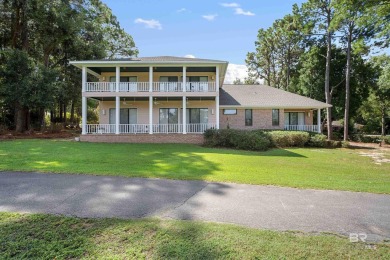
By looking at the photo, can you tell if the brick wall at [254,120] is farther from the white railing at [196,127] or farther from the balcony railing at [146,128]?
the balcony railing at [146,128]

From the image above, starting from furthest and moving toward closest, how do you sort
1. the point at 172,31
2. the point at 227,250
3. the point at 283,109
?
the point at 172,31, the point at 283,109, the point at 227,250

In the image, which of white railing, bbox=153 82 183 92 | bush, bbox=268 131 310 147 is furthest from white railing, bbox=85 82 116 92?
bush, bbox=268 131 310 147

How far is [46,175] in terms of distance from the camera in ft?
25.0

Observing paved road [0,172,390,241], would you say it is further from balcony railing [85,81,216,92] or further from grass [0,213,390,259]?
balcony railing [85,81,216,92]

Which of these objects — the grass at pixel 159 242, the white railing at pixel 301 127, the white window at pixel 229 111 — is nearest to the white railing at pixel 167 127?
the white window at pixel 229 111

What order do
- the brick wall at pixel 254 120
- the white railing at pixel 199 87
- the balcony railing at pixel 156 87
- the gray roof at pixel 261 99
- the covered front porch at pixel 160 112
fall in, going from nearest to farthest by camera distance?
the balcony railing at pixel 156 87, the white railing at pixel 199 87, the covered front porch at pixel 160 112, the gray roof at pixel 261 99, the brick wall at pixel 254 120

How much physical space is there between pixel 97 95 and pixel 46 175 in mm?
13204

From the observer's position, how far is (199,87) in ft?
68.8

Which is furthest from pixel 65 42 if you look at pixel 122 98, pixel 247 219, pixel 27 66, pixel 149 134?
pixel 247 219

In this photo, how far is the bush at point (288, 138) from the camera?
19164mm

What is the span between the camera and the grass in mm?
3422

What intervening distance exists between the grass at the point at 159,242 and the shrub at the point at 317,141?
60.8ft

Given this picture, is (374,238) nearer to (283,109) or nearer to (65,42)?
(283,109)

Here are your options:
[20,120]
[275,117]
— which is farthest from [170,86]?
[20,120]
